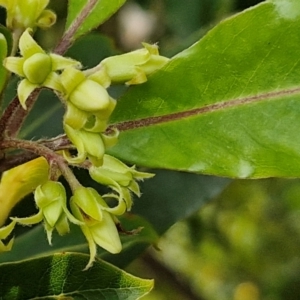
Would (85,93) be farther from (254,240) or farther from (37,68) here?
(254,240)

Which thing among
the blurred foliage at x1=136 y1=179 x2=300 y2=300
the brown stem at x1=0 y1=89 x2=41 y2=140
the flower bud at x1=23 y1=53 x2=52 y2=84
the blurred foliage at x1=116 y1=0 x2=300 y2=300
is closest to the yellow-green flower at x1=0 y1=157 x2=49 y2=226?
the brown stem at x1=0 y1=89 x2=41 y2=140

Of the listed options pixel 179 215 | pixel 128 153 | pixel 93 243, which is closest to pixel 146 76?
pixel 128 153

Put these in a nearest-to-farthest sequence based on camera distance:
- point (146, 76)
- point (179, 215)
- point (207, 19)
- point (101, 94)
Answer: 1. point (101, 94)
2. point (146, 76)
3. point (179, 215)
4. point (207, 19)

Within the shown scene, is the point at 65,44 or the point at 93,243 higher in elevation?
the point at 65,44

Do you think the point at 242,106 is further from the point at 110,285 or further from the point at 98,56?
the point at 98,56

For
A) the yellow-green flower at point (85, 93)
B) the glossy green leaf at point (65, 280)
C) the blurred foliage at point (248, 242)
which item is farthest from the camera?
the blurred foliage at point (248, 242)

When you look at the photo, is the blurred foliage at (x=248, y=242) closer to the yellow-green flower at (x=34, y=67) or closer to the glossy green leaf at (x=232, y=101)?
the glossy green leaf at (x=232, y=101)

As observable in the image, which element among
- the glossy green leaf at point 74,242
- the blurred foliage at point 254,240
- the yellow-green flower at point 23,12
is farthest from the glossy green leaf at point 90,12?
the blurred foliage at point 254,240

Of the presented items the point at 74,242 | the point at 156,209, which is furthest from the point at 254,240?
the point at 74,242
